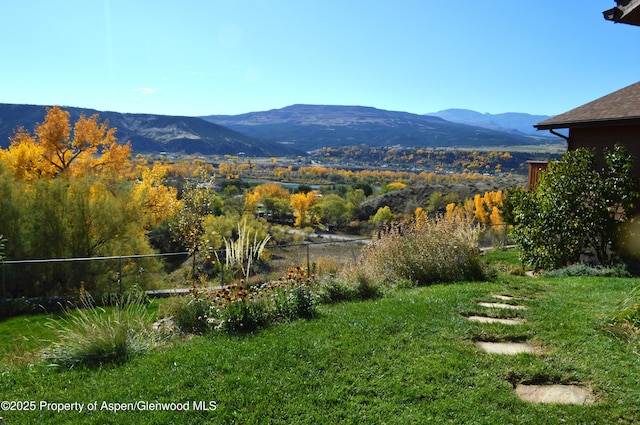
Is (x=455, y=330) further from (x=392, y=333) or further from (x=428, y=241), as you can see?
(x=428, y=241)

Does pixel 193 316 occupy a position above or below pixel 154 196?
below

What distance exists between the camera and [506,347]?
15.1 ft

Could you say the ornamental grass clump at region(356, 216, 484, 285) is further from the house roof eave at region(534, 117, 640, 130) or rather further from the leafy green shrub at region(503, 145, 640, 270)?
the house roof eave at region(534, 117, 640, 130)

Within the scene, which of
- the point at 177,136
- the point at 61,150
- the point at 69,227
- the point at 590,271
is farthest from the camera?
the point at 177,136

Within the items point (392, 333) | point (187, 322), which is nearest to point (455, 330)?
point (392, 333)

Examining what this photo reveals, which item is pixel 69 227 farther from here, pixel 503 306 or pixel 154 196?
pixel 503 306

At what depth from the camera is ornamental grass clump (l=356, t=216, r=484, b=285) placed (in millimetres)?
8375

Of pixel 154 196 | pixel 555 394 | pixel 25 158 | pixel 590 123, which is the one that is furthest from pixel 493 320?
pixel 25 158

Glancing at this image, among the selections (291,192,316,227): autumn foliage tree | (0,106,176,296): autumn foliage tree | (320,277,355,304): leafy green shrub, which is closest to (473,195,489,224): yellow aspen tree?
(291,192,316,227): autumn foliage tree

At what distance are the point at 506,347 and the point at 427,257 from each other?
3.93m

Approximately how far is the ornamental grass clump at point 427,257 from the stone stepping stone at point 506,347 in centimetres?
351

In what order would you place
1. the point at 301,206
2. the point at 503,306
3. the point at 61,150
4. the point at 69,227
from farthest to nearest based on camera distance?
the point at 301,206
the point at 61,150
the point at 69,227
the point at 503,306

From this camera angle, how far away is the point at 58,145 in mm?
25344

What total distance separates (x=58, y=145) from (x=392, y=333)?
87.2ft
